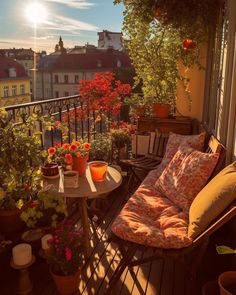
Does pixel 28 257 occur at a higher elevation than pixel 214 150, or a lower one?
lower

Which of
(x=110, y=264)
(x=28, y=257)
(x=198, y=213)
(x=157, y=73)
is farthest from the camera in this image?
(x=157, y=73)

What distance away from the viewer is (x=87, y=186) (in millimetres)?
2215

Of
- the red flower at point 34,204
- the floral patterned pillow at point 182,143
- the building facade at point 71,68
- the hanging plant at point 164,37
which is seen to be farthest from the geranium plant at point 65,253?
the building facade at point 71,68

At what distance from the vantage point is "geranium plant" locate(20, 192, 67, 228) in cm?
213

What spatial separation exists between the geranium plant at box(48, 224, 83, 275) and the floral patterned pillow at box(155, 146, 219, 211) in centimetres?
82

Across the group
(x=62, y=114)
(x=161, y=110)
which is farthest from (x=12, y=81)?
(x=161, y=110)

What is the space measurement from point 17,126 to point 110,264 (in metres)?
1.24

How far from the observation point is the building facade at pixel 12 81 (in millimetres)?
28438

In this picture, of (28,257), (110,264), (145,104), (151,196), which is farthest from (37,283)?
(145,104)

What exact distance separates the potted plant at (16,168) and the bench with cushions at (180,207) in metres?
0.71

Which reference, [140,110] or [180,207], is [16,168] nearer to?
[180,207]

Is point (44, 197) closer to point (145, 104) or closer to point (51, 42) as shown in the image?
point (145, 104)

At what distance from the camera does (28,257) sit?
1.96 meters

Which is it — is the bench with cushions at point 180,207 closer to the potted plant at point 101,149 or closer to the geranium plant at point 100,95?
the potted plant at point 101,149
